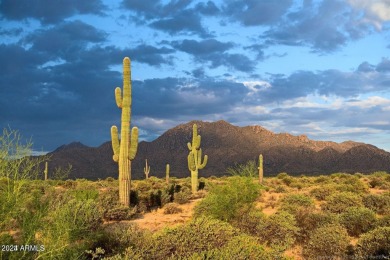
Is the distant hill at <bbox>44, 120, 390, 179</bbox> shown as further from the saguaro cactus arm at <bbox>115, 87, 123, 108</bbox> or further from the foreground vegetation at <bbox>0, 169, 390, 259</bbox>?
the foreground vegetation at <bbox>0, 169, 390, 259</bbox>

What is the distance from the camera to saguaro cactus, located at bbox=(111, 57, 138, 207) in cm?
1794

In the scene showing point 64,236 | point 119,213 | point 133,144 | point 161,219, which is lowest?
point 161,219

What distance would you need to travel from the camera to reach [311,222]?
1255 cm

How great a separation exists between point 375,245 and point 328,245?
46.8 inches

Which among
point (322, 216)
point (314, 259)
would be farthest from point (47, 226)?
point (322, 216)

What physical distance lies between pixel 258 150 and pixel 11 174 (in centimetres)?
8784

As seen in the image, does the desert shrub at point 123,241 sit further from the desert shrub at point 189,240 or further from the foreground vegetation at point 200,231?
the desert shrub at point 189,240

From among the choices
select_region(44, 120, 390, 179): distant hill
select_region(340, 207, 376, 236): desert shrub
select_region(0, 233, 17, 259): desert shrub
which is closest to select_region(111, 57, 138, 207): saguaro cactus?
select_region(340, 207, 376, 236): desert shrub

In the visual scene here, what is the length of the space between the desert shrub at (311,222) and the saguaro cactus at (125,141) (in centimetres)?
893

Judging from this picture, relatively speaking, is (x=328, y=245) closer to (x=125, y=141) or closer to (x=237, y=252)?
(x=237, y=252)

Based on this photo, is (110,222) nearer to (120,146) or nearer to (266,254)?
(120,146)

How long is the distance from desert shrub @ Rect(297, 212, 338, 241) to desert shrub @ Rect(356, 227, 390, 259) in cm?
231

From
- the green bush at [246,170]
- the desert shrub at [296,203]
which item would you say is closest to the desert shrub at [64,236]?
the green bush at [246,170]

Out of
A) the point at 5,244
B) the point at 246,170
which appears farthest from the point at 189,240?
the point at 246,170
